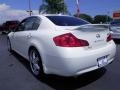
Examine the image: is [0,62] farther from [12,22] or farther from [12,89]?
[12,22]

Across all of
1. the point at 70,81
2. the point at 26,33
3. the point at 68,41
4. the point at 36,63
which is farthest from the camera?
the point at 26,33

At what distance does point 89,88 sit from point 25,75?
1.83 metres

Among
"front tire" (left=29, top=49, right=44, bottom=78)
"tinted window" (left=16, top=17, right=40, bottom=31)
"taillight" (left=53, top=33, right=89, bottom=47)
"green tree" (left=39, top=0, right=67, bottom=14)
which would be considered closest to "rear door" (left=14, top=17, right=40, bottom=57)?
"tinted window" (left=16, top=17, right=40, bottom=31)

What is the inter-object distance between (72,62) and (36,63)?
1.32 m

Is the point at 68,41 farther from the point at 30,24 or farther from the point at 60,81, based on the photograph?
the point at 30,24

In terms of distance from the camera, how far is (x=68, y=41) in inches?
163

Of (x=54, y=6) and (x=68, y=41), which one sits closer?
(x=68, y=41)

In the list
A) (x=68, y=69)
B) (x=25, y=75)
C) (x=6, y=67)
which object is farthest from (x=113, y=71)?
(x=6, y=67)

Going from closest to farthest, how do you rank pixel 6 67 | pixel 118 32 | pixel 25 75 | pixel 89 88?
pixel 89 88 → pixel 25 75 → pixel 6 67 → pixel 118 32

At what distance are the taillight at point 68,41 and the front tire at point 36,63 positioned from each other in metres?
0.83

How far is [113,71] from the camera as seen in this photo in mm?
5480

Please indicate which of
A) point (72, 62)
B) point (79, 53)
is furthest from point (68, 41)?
point (72, 62)

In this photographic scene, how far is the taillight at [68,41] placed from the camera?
4137 millimetres

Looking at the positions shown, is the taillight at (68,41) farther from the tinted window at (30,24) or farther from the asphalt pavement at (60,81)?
the tinted window at (30,24)
